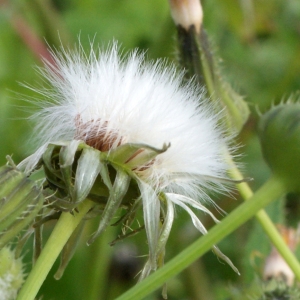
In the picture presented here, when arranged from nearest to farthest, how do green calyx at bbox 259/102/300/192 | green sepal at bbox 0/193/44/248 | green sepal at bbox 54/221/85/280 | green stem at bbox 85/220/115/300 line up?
green sepal at bbox 0/193/44/248 → green sepal at bbox 54/221/85/280 → green calyx at bbox 259/102/300/192 → green stem at bbox 85/220/115/300

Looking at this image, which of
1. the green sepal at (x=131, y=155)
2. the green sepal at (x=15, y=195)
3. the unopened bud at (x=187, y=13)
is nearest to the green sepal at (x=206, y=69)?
the unopened bud at (x=187, y=13)

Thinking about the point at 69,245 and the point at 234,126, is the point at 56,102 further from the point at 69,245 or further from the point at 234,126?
the point at 234,126

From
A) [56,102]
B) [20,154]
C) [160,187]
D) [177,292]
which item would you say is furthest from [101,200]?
[177,292]

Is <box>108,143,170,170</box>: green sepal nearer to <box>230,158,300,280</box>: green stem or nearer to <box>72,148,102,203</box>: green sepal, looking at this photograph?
<box>72,148,102,203</box>: green sepal

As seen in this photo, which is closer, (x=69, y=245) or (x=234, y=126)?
(x=69, y=245)

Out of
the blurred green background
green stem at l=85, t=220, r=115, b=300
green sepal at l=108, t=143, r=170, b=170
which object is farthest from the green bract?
green stem at l=85, t=220, r=115, b=300

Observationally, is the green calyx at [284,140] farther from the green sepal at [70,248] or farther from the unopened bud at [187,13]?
the green sepal at [70,248]

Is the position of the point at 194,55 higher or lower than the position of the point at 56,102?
higher
